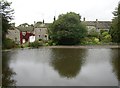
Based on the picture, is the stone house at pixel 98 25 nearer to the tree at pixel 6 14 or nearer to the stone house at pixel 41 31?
the stone house at pixel 41 31

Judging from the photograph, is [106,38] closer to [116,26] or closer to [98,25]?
[116,26]

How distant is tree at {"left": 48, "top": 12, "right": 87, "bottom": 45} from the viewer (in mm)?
54875

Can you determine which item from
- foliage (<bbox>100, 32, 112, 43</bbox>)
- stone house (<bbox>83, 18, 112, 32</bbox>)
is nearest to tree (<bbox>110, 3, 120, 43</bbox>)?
foliage (<bbox>100, 32, 112, 43</bbox>)

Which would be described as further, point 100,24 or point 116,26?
point 100,24

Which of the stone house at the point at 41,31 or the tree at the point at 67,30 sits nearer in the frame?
the tree at the point at 67,30

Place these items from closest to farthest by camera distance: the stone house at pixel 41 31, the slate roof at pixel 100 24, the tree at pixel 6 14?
1. the tree at pixel 6 14
2. the stone house at pixel 41 31
3. the slate roof at pixel 100 24

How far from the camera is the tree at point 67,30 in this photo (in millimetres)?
54875

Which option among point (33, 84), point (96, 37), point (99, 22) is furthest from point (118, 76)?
point (99, 22)

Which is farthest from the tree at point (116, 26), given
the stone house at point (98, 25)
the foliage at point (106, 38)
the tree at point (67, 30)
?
the stone house at point (98, 25)

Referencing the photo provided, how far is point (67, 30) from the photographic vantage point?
182 feet

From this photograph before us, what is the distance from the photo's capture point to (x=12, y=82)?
16016 mm

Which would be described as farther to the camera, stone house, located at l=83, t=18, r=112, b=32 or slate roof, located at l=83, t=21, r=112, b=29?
slate roof, located at l=83, t=21, r=112, b=29

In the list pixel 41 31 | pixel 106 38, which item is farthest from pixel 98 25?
pixel 106 38

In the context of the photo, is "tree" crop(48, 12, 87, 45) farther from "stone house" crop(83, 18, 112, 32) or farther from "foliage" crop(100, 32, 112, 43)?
"stone house" crop(83, 18, 112, 32)
